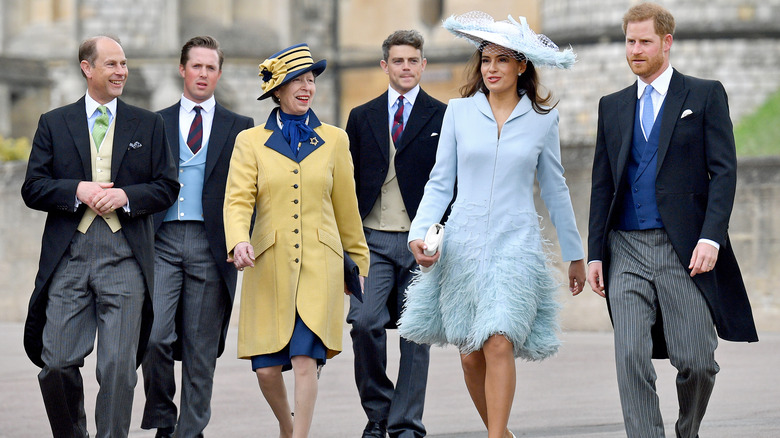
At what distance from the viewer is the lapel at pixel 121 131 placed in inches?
269

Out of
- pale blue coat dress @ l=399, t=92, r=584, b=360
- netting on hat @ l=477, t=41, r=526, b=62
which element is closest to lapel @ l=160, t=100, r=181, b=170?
pale blue coat dress @ l=399, t=92, r=584, b=360

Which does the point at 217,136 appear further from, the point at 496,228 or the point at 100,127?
the point at 496,228

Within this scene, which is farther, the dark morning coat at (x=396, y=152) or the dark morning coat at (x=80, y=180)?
the dark morning coat at (x=396, y=152)

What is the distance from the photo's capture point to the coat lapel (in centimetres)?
684

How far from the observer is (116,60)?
6844mm

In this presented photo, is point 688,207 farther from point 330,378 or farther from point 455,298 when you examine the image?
point 330,378

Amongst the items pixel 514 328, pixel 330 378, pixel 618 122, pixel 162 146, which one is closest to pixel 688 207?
pixel 618 122

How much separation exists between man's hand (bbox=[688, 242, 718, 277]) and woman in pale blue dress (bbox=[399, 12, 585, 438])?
67 centimetres

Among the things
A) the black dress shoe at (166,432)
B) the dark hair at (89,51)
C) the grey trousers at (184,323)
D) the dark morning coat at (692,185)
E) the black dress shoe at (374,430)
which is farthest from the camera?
the black dress shoe at (374,430)

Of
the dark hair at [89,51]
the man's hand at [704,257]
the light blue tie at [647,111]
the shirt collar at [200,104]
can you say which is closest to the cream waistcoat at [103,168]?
the dark hair at [89,51]

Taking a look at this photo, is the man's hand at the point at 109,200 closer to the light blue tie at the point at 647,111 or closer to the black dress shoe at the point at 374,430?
the black dress shoe at the point at 374,430

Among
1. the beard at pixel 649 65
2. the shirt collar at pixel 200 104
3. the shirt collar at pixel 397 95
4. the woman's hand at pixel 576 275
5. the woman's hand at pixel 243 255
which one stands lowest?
the woman's hand at pixel 576 275

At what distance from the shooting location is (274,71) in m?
7.09

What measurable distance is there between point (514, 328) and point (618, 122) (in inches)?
39.3
